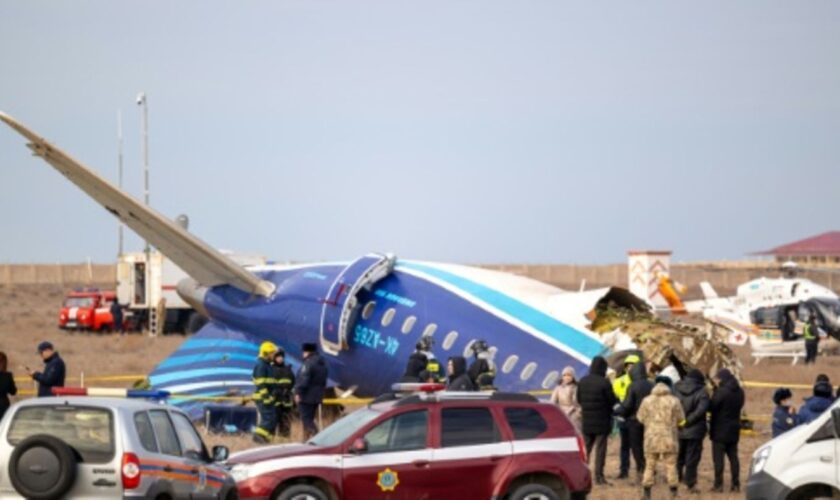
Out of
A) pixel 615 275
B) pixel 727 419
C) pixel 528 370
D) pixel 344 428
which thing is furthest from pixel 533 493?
pixel 615 275

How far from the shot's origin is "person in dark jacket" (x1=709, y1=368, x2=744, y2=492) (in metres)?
21.0

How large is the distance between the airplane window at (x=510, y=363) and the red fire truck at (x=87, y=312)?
40.5 m

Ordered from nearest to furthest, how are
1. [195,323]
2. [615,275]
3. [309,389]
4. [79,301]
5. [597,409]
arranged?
1. [597,409]
2. [309,389]
3. [195,323]
4. [79,301]
5. [615,275]

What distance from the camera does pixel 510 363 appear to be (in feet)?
83.1

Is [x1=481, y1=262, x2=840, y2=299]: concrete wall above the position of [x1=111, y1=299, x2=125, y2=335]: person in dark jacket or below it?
above

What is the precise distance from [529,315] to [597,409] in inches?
174

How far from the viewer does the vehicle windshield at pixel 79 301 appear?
6438 cm

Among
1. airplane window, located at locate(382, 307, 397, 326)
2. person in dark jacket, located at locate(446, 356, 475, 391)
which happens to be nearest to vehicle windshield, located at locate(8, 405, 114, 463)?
person in dark jacket, located at locate(446, 356, 475, 391)

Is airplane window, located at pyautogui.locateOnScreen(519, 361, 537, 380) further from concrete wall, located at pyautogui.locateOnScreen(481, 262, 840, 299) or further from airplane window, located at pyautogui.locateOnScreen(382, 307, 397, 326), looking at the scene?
concrete wall, located at pyautogui.locateOnScreen(481, 262, 840, 299)

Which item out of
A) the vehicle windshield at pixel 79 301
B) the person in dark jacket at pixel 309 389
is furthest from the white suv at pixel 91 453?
the vehicle windshield at pixel 79 301

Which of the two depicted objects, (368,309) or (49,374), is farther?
(368,309)

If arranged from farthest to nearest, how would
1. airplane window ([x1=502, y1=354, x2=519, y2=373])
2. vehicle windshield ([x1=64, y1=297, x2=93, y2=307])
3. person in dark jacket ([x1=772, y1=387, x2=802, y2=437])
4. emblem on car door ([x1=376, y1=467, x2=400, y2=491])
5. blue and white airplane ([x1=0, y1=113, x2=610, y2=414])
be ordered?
vehicle windshield ([x1=64, y1=297, x2=93, y2=307]) < blue and white airplane ([x1=0, y1=113, x2=610, y2=414]) < airplane window ([x1=502, y1=354, x2=519, y2=373]) < person in dark jacket ([x1=772, y1=387, x2=802, y2=437]) < emblem on car door ([x1=376, y1=467, x2=400, y2=491])

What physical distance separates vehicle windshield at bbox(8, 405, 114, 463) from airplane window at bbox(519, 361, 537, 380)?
11.6 metres

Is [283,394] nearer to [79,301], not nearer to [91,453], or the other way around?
Answer: [91,453]
